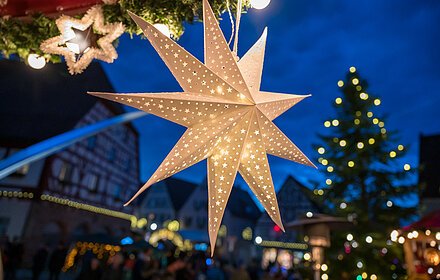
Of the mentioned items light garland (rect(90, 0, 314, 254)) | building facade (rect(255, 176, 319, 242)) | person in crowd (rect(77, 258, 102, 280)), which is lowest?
person in crowd (rect(77, 258, 102, 280))

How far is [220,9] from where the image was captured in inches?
98.6

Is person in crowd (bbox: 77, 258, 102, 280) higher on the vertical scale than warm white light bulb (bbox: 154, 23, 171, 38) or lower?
lower

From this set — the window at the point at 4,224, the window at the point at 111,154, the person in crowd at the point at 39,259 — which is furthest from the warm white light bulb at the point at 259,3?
the window at the point at 111,154

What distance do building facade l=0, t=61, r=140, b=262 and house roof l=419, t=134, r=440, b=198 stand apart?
2030cm

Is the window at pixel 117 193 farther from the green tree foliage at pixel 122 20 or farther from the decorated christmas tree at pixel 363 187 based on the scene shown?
the green tree foliage at pixel 122 20

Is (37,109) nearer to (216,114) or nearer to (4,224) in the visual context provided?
(4,224)

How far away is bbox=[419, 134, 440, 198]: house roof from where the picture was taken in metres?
21.7

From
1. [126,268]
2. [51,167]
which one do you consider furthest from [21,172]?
[126,268]

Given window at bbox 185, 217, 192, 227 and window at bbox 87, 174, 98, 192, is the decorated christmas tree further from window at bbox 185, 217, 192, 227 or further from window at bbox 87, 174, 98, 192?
window at bbox 185, 217, 192, 227

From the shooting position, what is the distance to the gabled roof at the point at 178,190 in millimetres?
40000

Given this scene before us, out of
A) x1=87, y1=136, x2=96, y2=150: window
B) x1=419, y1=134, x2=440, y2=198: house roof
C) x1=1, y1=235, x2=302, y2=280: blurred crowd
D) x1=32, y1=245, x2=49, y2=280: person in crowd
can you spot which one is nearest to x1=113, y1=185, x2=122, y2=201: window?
x1=87, y1=136, x2=96, y2=150: window

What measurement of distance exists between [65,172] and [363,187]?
1565cm

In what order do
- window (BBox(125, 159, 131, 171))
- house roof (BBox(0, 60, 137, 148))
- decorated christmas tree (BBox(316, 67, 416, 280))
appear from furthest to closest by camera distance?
window (BBox(125, 159, 131, 171))
house roof (BBox(0, 60, 137, 148))
decorated christmas tree (BBox(316, 67, 416, 280))

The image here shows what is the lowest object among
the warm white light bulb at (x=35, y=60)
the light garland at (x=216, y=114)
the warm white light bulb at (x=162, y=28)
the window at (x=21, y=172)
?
the light garland at (x=216, y=114)
